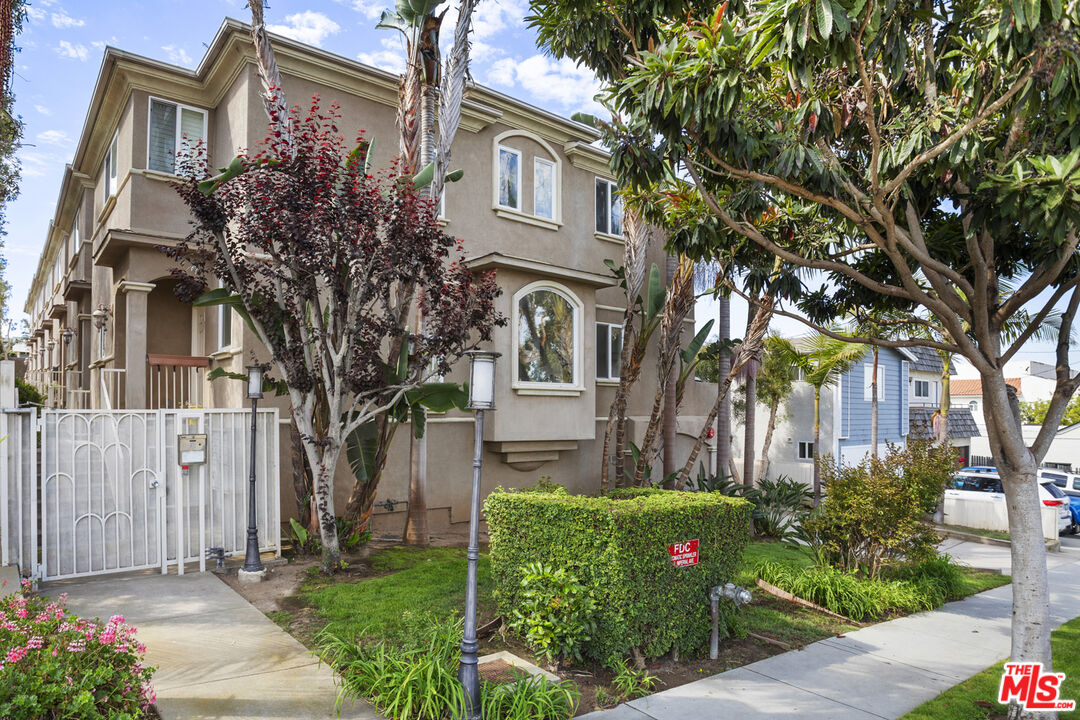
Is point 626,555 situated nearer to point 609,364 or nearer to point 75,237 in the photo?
point 609,364

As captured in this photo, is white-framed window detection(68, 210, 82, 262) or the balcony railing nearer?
the balcony railing

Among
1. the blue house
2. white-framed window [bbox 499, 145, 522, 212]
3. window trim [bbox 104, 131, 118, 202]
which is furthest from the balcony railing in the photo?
the blue house

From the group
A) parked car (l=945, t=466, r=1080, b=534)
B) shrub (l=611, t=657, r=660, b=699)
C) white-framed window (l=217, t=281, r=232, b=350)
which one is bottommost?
parked car (l=945, t=466, r=1080, b=534)

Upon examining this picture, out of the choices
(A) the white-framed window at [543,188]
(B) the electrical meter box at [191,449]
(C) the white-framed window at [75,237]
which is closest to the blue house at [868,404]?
(A) the white-framed window at [543,188]

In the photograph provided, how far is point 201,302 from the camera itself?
30.4 feet

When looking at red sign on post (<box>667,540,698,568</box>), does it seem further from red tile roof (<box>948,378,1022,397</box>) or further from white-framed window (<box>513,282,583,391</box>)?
red tile roof (<box>948,378,1022,397</box>)

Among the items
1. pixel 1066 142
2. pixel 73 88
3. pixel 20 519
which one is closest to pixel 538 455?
pixel 20 519

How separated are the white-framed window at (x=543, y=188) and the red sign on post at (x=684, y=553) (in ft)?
33.9

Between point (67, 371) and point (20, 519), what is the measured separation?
48.9 ft

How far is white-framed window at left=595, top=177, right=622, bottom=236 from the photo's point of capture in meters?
17.3

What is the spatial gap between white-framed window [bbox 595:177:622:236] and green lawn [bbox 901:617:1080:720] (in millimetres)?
12500

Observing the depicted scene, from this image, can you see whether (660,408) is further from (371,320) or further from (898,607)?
(371,320)

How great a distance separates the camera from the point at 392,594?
8.41m

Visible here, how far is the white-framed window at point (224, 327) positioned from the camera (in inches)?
495
